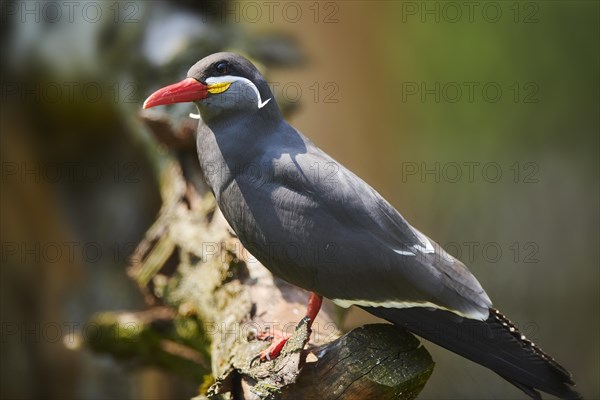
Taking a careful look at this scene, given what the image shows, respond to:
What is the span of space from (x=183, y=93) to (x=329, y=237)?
56cm

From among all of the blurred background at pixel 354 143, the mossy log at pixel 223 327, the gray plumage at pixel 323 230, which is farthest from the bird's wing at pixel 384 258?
the blurred background at pixel 354 143

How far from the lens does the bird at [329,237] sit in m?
1.90

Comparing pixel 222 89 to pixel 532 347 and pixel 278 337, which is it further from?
pixel 532 347

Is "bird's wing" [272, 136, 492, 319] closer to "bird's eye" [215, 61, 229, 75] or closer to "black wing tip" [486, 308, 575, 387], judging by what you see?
"black wing tip" [486, 308, 575, 387]

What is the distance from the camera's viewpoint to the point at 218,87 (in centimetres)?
208

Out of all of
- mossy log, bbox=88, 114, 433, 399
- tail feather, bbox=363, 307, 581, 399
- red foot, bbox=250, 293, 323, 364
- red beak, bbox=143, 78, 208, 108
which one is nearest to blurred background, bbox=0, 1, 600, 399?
mossy log, bbox=88, 114, 433, 399

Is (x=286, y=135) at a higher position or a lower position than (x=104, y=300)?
higher

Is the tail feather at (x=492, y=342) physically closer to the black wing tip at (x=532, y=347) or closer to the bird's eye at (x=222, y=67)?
the black wing tip at (x=532, y=347)

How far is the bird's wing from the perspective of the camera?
1.90 metres

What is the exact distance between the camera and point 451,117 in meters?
4.74

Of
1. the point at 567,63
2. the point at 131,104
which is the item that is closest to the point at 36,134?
the point at 131,104

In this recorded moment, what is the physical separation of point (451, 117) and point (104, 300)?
7.75 ft

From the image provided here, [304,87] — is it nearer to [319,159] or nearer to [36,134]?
[36,134]

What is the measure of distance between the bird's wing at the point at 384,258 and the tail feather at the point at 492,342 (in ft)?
0.09
